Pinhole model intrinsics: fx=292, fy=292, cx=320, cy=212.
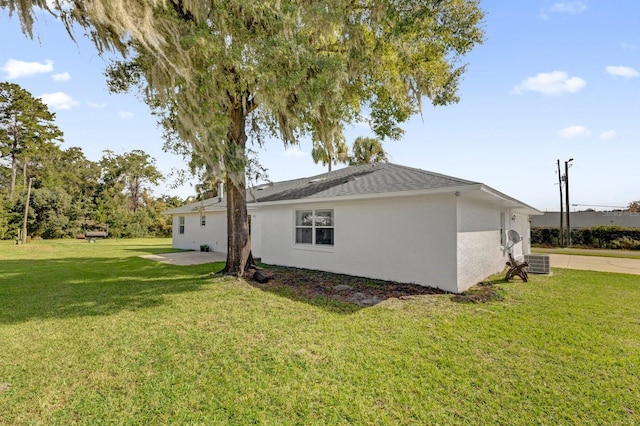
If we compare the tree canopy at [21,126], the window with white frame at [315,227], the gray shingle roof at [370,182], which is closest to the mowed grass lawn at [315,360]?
the gray shingle roof at [370,182]

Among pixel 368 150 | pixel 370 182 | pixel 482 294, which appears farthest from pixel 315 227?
pixel 368 150

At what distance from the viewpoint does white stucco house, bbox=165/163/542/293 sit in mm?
7094

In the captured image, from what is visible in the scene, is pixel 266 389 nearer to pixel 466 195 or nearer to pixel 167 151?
pixel 466 195

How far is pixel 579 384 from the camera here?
3.08 metres

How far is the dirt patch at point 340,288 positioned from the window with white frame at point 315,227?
52.3 inches

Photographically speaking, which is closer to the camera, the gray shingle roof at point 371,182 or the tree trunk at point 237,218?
the gray shingle roof at point 371,182

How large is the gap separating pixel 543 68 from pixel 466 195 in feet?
17.1

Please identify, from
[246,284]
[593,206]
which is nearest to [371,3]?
[246,284]

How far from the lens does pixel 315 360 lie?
3572 millimetres

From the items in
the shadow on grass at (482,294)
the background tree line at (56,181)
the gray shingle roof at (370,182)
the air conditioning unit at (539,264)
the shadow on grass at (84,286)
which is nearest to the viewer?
the shadow on grass at (84,286)

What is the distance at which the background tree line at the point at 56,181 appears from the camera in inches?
1028

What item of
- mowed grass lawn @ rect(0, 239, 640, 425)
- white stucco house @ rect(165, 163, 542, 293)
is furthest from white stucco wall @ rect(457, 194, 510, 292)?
mowed grass lawn @ rect(0, 239, 640, 425)

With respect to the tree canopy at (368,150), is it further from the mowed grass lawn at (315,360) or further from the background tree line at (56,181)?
the background tree line at (56,181)

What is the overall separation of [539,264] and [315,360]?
370 inches
